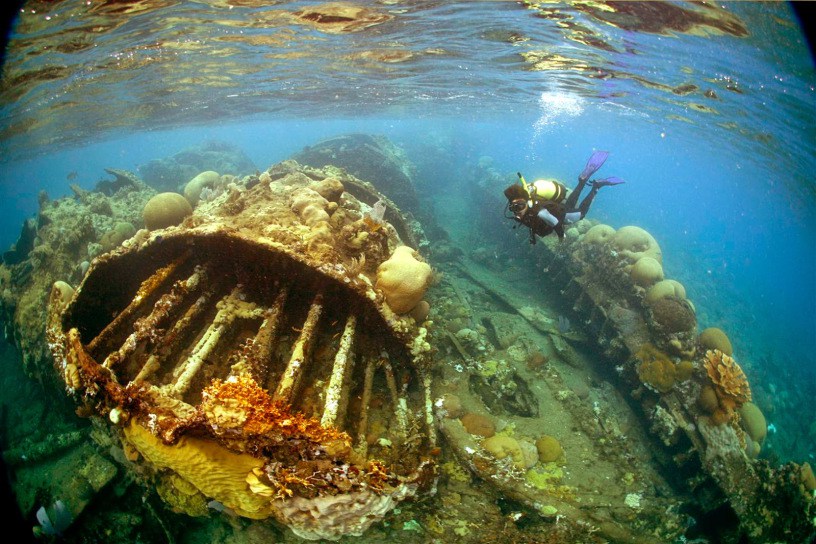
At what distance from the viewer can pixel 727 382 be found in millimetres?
7359

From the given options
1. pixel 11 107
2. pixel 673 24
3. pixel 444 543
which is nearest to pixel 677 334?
pixel 444 543

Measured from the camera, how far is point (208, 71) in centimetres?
1675

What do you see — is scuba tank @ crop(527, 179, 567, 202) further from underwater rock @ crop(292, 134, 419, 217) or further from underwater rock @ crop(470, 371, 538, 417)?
underwater rock @ crop(292, 134, 419, 217)

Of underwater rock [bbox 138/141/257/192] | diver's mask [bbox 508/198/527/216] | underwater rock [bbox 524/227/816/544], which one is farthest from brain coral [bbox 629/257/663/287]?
underwater rock [bbox 138/141/257/192]

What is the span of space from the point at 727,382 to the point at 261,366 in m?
9.34

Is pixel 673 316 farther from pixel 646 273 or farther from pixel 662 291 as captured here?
pixel 646 273

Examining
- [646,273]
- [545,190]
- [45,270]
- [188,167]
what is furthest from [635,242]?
[188,167]

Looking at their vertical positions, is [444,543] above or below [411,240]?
below

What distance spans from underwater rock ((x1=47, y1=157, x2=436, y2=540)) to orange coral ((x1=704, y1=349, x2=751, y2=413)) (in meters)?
7.21

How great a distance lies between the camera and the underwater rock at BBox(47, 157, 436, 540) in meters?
2.67

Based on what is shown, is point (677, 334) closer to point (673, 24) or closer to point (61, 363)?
point (673, 24)

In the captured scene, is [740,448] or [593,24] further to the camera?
[593,24]

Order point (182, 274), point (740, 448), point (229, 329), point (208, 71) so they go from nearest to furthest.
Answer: point (229, 329)
point (182, 274)
point (740, 448)
point (208, 71)

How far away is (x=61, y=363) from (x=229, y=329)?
4.86 ft
